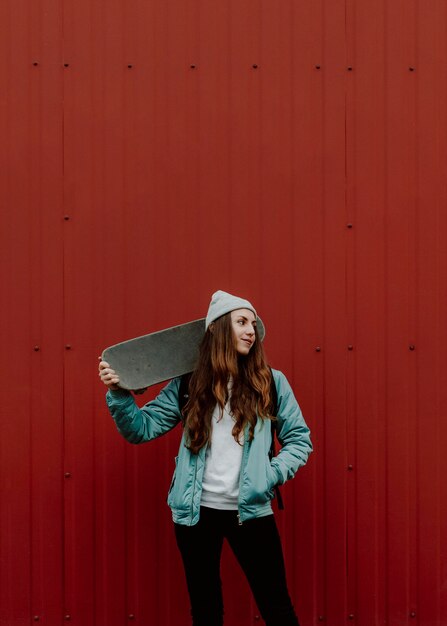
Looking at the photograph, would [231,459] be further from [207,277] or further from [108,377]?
[207,277]

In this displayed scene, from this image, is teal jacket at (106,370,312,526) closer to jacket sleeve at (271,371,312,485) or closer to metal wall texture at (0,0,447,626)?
jacket sleeve at (271,371,312,485)

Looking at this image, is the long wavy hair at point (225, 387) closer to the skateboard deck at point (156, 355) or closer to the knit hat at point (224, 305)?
the knit hat at point (224, 305)

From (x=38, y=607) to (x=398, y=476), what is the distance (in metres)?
1.77

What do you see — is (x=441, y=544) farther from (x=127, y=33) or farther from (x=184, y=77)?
(x=127, y=33)

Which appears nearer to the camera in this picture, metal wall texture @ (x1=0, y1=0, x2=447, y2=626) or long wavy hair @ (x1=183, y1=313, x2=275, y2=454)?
long wavy hair @ (x1=183, y1=313, x2=275, y2=454)

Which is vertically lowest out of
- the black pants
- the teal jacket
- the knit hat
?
the black pants

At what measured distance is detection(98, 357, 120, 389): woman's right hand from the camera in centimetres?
306

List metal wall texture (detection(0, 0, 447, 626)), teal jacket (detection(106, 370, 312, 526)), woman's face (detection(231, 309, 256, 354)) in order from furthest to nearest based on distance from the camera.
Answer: metal wall texture (detection(0, 0, 447, 626)) < woman's face (detection(231, 309, 256, 354)) < teal jacket (detection(106, 370, 312, 526))

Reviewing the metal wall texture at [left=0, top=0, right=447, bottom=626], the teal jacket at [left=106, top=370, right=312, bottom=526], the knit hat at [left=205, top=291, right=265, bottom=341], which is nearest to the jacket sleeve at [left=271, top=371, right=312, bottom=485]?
Answer: the teal jacket at [left=106, top=370, right=312, bottom=526]

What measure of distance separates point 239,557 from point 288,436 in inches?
19.8

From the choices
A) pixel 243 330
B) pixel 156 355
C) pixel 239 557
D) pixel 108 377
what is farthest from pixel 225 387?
pixel 239 557

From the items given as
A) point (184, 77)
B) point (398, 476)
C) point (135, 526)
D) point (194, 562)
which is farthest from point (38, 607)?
point (184, 77)

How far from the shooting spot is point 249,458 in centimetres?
304

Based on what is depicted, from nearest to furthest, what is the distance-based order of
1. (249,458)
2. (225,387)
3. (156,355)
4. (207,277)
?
(249,458)
(225,387)
(156,355)
(207,277)
